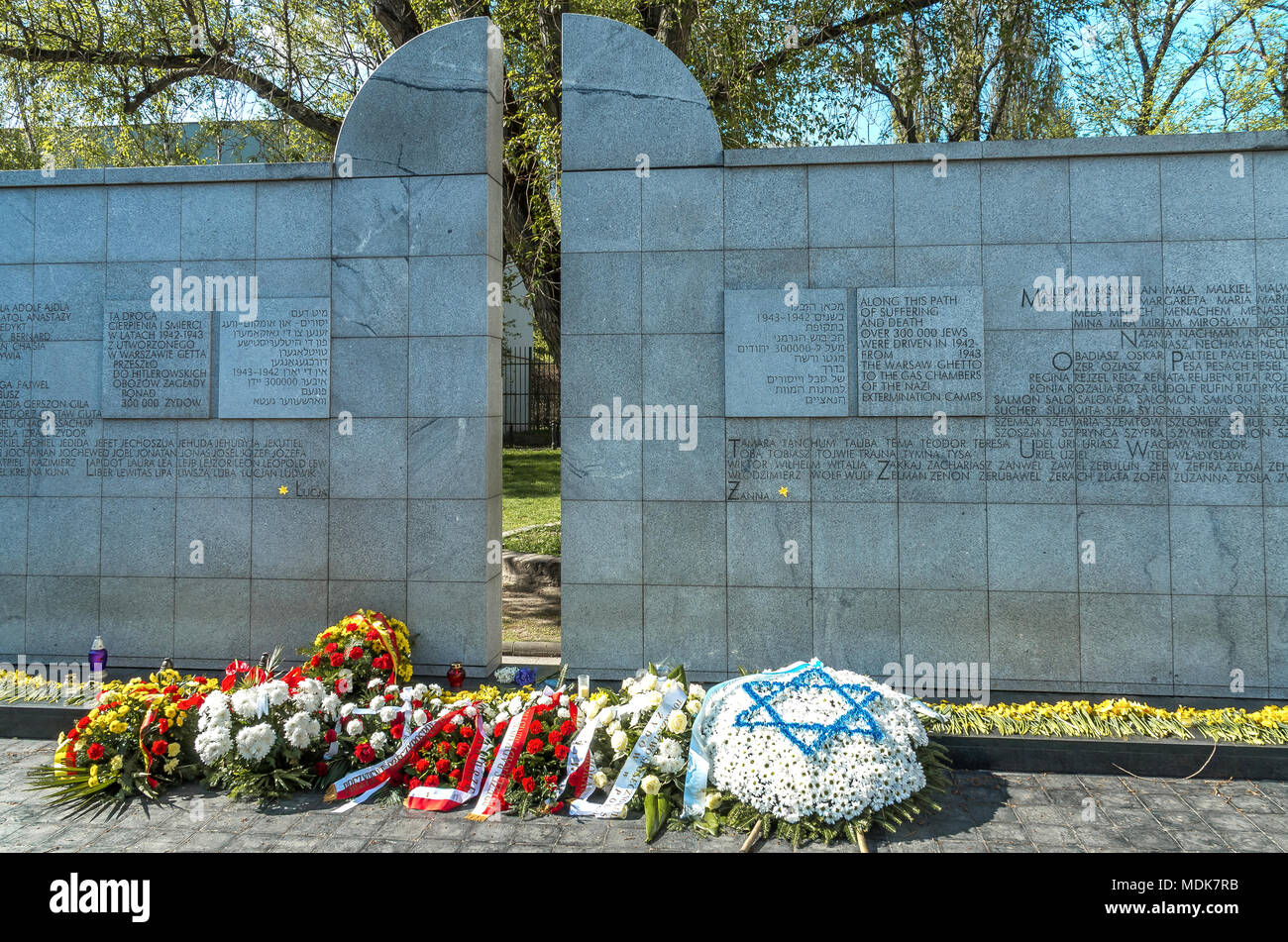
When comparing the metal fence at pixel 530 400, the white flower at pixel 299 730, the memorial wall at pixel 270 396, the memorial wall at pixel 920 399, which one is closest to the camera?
the white flower at pixel 299 730

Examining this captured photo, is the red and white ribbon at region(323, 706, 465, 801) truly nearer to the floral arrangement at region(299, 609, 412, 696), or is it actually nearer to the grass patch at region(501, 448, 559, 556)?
the floral arrangement at region(299, 609, 412, 696)

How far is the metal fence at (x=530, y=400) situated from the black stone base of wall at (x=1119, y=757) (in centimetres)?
2233

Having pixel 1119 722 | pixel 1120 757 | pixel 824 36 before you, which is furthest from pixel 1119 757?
pixel 824 36

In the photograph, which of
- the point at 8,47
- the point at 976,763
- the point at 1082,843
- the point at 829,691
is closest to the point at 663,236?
the point at 829,691

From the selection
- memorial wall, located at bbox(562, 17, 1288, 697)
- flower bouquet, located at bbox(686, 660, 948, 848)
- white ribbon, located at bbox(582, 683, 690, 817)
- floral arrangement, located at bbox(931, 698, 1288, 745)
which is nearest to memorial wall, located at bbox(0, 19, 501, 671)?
memorial wall, located at bbox(562, 17, 1288, 697)

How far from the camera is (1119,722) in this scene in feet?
20.3

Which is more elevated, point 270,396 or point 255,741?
point 270,396

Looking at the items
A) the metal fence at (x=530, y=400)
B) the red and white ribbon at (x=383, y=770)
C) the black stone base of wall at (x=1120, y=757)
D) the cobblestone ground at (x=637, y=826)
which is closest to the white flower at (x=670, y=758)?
the cobblestone ground at (x=637, y=826)

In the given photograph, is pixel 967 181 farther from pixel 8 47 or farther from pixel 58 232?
pixel 8 47

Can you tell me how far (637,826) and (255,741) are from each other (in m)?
2.43

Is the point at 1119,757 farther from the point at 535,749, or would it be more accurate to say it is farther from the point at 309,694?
the point at 309,694

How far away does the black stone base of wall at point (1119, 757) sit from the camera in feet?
19.3

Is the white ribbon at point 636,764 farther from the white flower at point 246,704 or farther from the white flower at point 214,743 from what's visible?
the white flower at point 214,743

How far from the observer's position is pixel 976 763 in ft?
19.9
